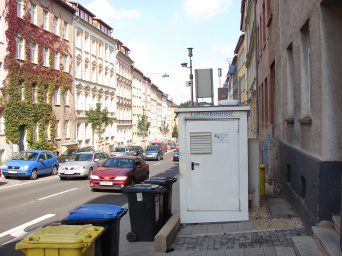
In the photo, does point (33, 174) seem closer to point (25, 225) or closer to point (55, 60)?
point (25, 225)

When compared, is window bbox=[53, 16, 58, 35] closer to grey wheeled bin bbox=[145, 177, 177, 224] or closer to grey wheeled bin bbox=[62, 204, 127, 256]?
grey wheeled bin bbox=[145, 177, 177, 224]

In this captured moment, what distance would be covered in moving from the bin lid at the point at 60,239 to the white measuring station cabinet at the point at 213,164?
4.16 meters

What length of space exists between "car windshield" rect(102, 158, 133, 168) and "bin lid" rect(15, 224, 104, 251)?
13278 mm

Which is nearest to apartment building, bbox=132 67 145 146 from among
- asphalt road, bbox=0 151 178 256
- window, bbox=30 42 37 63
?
window, bbox=30 42 37 63

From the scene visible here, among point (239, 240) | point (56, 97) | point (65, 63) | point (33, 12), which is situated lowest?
point (239, 240)

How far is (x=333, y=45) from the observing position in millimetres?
5812

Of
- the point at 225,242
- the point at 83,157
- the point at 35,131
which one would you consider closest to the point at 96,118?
the point at 35,131

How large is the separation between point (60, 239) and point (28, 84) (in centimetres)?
2988

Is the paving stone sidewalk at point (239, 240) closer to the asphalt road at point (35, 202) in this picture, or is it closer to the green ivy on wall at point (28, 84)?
the asphalt road at point (35, 202)

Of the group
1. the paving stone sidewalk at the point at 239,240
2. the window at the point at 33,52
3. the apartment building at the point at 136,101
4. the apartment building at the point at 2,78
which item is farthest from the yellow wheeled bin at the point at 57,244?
the apartment building at the point at 136,101

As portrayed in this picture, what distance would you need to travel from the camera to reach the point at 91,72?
47969 millimetres

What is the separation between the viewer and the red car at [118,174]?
16.0 meters

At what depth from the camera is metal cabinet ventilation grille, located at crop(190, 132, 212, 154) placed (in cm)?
830

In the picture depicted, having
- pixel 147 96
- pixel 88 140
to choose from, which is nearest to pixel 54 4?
pixel 88 140
